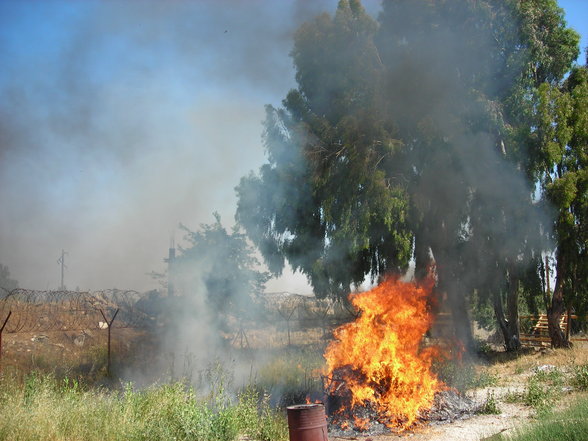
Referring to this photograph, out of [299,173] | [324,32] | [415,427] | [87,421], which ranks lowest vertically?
[415,427]

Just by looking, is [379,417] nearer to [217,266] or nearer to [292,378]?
[292,378]

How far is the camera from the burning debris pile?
30.9 feet

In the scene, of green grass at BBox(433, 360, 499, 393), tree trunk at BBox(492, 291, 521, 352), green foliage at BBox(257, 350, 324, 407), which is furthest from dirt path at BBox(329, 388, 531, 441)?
tree trunk at BBox(492, 291, 521, 352)

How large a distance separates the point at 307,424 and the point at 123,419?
9.31 ft

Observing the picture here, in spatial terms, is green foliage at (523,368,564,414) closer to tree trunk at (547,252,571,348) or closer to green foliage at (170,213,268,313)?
tree trunk at (547,252,571,348)

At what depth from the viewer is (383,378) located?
32.2 ft

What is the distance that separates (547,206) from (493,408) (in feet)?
35.3

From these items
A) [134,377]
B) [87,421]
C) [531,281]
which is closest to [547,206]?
[531,281]

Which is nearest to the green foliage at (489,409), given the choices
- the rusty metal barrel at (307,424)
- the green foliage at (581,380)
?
the green foliage at (581,380)

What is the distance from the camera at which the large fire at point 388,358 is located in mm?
9578

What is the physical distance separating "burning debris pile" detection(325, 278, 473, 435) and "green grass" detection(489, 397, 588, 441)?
2.38 m

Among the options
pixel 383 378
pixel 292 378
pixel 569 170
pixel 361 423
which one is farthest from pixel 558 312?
pixel 361 423

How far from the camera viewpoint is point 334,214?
19766 mm

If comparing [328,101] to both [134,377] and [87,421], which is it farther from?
[87,421]
